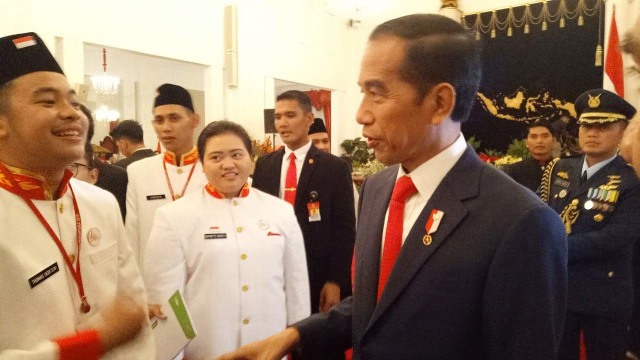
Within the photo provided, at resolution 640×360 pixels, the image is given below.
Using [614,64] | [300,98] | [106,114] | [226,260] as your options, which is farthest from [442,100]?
[106,114]

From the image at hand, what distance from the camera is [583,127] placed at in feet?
9.51

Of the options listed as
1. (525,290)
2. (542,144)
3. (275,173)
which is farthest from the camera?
(542,144)

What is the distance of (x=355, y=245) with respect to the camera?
4.93 ft

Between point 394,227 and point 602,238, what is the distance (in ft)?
5.85

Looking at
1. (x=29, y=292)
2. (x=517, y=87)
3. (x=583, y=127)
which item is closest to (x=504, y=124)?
(x=517, y=87)

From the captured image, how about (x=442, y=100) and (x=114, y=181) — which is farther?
(x=114, y=181)

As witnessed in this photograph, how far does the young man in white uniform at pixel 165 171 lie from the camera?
2.88 metres

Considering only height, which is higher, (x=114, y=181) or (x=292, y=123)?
(x=292, y=123)

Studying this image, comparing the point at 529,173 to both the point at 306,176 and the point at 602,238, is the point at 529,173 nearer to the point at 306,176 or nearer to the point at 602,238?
the point at 602,238

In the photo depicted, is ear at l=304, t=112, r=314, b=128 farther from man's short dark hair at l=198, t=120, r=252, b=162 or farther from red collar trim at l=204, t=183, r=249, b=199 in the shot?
red collar trim at l=204, t=183, r=249, b=199

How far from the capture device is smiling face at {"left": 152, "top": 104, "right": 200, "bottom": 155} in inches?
121

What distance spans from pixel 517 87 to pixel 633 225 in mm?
5998

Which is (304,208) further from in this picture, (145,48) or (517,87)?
(517,87)

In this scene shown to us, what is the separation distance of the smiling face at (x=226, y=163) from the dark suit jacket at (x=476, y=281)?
1261mm
